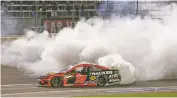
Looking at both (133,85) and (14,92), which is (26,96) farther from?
(133,85)

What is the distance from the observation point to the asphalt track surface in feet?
58.5

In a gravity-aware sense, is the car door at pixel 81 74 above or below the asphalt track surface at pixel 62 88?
above

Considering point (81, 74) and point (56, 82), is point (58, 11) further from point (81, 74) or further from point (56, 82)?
point (56, 82)

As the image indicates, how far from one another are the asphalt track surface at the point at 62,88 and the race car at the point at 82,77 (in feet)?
1.26

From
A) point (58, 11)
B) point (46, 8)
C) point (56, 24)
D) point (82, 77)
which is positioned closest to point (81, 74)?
point (82, 77)

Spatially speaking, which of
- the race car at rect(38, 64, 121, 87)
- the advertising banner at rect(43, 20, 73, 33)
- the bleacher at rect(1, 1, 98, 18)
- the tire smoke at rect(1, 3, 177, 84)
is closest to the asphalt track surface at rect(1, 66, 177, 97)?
the race car at rect(38, 64, 121, 87)

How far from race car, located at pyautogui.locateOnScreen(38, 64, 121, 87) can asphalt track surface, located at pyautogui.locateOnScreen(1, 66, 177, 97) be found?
0.38 m

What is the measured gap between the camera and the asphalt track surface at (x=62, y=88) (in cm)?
1784

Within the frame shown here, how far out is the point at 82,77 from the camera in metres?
19.7

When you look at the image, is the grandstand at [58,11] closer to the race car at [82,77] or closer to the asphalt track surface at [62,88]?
the asphalt track surface at [62,88]

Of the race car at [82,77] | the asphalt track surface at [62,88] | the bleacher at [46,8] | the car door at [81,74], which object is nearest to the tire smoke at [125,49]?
the race car at [82,77]

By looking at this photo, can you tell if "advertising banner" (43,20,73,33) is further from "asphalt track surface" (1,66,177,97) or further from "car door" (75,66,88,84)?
"car door" (75,66,88,84)

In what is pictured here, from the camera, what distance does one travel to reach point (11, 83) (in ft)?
68.3

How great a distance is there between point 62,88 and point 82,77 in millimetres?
1118
